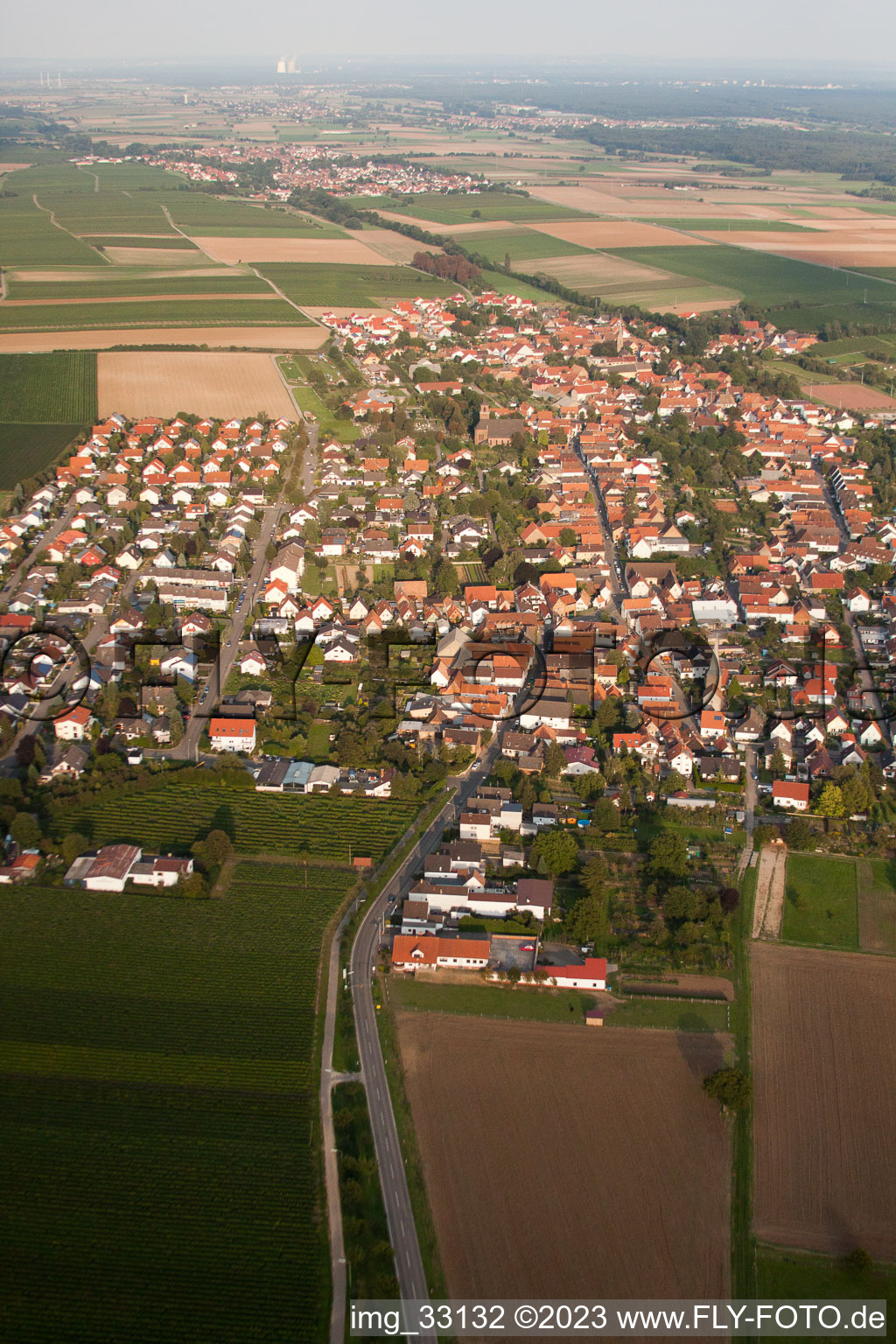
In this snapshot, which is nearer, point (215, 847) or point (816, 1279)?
point (816, 1279)

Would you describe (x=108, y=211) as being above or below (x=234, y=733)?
above

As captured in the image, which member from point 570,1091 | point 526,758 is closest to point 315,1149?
point 570,1091

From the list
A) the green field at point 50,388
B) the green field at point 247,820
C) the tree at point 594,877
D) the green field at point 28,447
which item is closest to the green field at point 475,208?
the green field at point 50,388

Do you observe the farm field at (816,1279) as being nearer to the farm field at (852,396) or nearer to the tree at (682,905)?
the tree at (682,905)

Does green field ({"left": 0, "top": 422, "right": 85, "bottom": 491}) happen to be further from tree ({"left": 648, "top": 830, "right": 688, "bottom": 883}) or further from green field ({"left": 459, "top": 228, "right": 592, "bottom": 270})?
green field ({"left": 459, "top": 228, "right": 592, "bottom": 270})

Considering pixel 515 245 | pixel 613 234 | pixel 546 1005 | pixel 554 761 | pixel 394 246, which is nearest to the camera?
pixel 546 1005

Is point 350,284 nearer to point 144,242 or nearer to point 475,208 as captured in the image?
point 144,242

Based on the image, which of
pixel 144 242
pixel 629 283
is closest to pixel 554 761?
pixel 629 283

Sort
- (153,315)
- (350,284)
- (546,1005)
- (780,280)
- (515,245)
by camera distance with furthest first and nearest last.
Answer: (515,245)
(780,280)
(350,284)
(153,315)
(546,1005)
